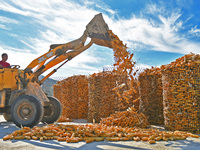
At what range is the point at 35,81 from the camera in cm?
841

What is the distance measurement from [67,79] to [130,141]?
783 centimetres

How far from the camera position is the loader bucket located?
7195 millimetres

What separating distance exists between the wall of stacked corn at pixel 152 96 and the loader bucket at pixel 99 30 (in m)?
2.44

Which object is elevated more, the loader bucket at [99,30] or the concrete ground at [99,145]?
the loader bucket at [99,30]

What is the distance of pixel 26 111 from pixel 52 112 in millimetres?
1723

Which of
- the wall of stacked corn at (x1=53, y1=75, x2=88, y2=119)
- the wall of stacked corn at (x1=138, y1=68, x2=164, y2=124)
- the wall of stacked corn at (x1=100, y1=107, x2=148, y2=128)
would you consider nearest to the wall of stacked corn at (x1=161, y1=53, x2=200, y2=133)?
the wall of stacked corn at (x1=100, y1=107, x2=148, y2=128)

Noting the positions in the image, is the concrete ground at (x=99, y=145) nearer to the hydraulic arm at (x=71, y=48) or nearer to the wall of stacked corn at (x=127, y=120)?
the wall of stacked corn at (x=127, y=120)

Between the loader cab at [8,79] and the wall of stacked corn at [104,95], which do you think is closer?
the loader cab at [8,79]

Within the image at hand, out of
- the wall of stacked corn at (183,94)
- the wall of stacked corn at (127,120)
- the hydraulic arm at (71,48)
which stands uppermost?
the hydraulic arm at (71,48)

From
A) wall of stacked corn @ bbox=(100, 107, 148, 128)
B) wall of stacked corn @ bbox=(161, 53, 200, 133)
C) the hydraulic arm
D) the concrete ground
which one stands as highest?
the hydraulic arm

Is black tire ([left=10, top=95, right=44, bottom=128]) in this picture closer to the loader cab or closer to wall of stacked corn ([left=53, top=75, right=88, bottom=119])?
the loader cab

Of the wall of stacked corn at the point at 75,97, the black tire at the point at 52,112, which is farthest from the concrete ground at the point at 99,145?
the wall of stacked corn at the point at 75,97

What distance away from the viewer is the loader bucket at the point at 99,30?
23.6 ft

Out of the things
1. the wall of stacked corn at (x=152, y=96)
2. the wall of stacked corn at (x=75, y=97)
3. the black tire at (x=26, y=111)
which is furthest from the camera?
the wall of stacked corn at (x=75, y=97)
